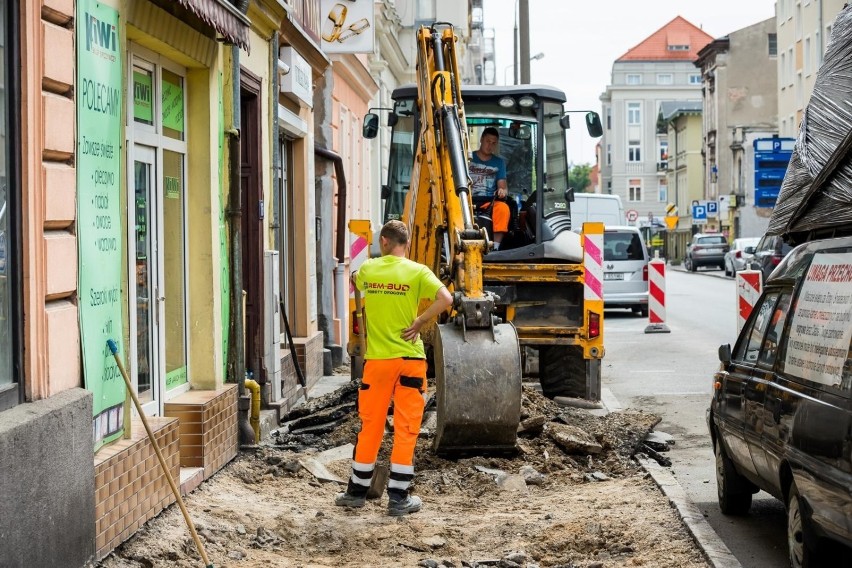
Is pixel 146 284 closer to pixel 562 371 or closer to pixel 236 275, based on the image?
pixel 236 275

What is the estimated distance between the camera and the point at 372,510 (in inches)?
351

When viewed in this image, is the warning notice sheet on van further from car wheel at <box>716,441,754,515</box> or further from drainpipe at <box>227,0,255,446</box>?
drainpipe at <box>227,0,255,446</box>

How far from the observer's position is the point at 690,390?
603 inches

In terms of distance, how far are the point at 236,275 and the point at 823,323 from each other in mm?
5373

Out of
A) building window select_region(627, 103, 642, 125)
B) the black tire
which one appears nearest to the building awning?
the black tire

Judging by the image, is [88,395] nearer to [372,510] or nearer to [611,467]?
[372,510]

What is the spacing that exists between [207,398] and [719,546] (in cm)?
368

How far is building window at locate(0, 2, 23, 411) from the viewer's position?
19.2 ft

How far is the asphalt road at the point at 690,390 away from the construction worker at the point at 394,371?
6.20 feet

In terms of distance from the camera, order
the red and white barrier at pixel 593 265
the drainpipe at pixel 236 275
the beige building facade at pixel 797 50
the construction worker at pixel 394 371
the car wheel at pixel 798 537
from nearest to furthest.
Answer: the car wheel at pixel 798 537 → the construction worker at pixel 394 371 → the drainpipe at pixel 236 275 → the red and white barrier at pixel 593 265 → the beige building facade at pixel 797 50

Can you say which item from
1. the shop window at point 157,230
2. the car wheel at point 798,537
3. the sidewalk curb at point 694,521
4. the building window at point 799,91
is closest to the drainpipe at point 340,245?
the shop window at point 157,230

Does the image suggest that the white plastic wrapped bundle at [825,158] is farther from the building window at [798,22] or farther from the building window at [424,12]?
the building window at [798,22]

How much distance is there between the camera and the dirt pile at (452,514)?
24.3 feet

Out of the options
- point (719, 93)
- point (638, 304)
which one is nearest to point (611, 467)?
point (638, 304)
